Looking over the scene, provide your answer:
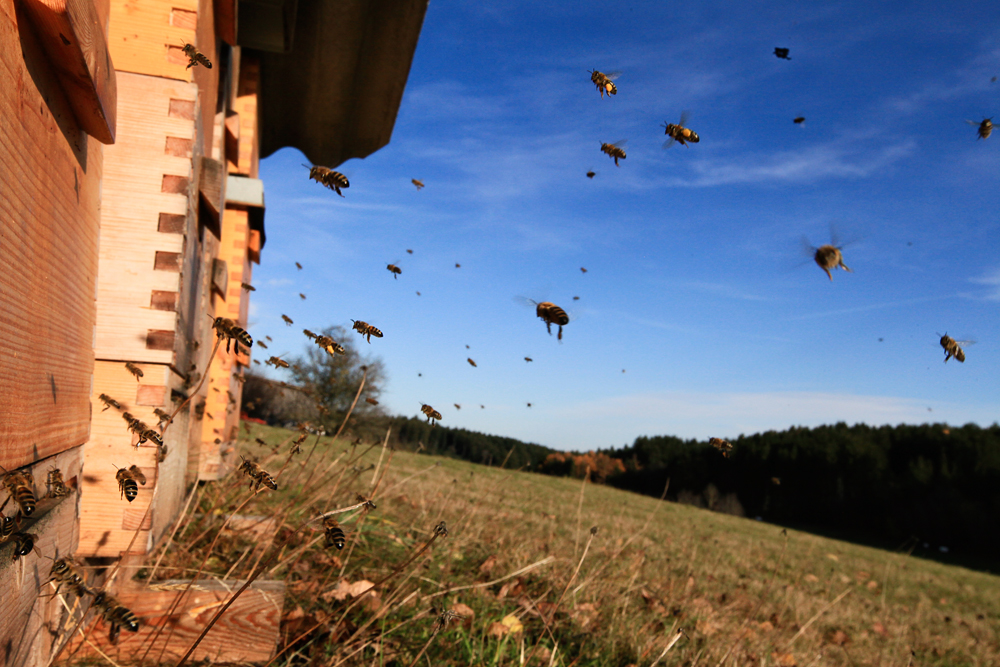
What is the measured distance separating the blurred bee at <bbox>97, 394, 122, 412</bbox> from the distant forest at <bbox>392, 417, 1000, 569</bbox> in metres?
18.3

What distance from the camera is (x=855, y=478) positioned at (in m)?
30.9

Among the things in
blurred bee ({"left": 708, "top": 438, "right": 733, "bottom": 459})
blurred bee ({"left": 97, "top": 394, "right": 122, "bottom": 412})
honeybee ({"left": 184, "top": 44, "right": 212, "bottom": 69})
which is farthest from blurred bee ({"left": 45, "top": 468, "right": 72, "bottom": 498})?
blurred bee ({"left": 708, "top": 438, "right": 733, "bottom": 459})

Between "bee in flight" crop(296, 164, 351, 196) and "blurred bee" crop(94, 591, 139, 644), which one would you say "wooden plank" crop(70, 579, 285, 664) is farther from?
"bee in flight" crop(296, 164, 351, 196)

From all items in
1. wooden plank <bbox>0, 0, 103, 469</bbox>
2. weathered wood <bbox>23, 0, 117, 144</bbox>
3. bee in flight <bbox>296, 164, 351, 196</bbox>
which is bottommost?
wooden plank <bbox>0, 0, 103, 469</bbox>

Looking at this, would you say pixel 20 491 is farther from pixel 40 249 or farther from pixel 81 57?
pixel 81 57

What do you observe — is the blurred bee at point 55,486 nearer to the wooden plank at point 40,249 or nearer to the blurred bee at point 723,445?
the wooden plank at point 40,249

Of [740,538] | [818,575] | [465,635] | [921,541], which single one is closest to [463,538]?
[465,635]

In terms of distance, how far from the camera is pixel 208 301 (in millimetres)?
5035

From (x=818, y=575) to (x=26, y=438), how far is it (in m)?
12.6

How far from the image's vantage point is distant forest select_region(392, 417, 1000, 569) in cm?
2578

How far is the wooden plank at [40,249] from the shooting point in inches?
53.9

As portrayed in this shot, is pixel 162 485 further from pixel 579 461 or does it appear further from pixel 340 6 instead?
pixel 579 461

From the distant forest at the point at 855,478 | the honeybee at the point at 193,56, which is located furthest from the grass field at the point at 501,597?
the distant forest at the point at 855,478

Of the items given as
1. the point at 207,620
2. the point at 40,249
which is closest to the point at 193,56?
the point at 40,249
